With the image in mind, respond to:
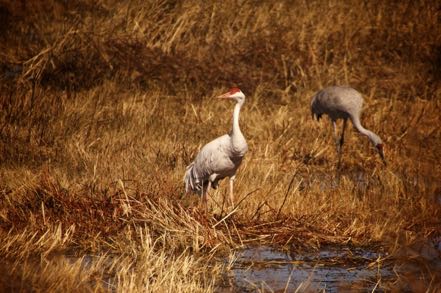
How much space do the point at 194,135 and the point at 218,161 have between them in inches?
93.7

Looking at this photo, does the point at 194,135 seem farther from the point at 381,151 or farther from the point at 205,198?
the point at 205,198

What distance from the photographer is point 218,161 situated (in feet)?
23.2

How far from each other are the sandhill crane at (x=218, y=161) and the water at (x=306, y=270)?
1185 millimetres

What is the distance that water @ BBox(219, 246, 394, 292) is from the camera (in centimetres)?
507

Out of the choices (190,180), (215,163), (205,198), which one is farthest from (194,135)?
(205,198)

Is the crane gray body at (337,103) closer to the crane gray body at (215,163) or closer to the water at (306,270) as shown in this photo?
the crane gray body at (215,163)

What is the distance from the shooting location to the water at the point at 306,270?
5.07 meters

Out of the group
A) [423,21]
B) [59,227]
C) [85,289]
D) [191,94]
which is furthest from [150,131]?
[423,21]

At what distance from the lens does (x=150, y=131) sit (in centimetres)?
928

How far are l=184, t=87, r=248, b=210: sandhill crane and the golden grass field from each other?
0.17 metres

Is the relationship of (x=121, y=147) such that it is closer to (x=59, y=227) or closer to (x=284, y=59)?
(x=59, y=227)

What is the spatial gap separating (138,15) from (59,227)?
25.5ft

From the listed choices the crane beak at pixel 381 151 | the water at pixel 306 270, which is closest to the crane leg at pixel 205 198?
the water at pixel 306 270

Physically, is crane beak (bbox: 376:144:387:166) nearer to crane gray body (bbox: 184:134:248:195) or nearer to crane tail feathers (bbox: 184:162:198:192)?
crane gray body (bbox: 184:134:248:195)
